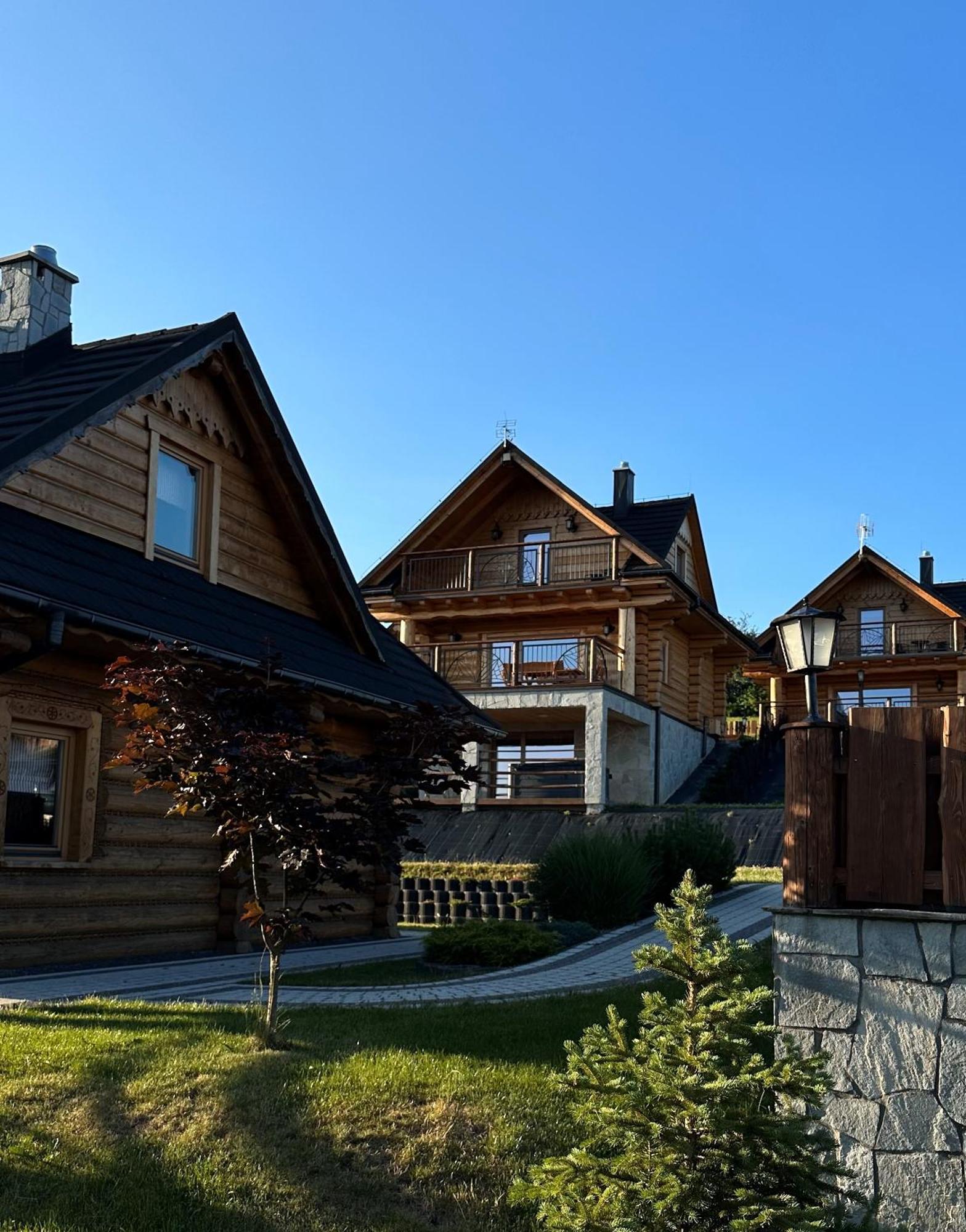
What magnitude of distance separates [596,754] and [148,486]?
17.2 meters

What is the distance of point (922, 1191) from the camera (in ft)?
19.4

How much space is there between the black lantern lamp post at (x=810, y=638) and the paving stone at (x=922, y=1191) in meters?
3.44

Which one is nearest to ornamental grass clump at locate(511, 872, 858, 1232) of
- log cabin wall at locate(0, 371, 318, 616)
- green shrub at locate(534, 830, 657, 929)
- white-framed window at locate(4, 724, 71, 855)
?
white-framed window at locate(4, 724, 71, 855)

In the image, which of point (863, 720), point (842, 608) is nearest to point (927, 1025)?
point (863, 720)

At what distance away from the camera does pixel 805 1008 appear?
20.3 feet

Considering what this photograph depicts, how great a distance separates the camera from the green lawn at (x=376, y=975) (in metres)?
10.8

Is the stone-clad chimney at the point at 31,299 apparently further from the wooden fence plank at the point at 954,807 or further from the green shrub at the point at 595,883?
the wooden fence plank at the point at 954,807

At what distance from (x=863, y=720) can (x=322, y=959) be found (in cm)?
780

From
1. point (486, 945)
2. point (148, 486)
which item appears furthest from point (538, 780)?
point (148, 486)

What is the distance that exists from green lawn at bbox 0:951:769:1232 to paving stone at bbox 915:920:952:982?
1.82 metres

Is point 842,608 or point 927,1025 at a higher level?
point 842,608

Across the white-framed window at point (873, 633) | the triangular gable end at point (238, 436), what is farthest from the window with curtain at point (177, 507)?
the white-framed window at point (873, 633)

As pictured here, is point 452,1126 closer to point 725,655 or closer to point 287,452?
point 287,452

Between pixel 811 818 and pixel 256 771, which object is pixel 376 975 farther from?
pixel 811 818
